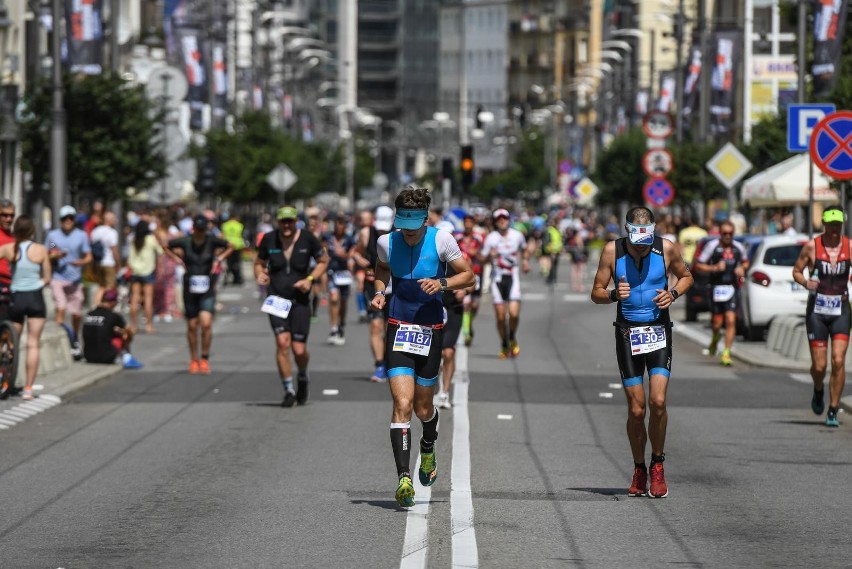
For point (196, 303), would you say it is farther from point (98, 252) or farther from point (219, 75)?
point (219, 75)

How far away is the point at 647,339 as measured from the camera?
12031 mm

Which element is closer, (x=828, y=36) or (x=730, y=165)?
(x=828, y=36)

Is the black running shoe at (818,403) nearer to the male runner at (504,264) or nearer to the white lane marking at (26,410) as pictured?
the white lane marking at (26,410)

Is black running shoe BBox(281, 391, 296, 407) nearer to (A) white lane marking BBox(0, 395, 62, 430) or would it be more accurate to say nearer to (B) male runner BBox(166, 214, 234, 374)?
(A) white lane marking BBox(0, 395, 62, 430)

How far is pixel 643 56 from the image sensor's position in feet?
429

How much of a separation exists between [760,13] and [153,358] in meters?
62.7

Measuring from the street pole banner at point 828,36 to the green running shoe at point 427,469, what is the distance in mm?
24256

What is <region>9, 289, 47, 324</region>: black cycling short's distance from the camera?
60.9 ft

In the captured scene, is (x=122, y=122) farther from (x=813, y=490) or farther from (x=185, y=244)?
(x=813, y=490)

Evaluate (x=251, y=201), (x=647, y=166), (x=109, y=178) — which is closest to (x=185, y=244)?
(x=109, y=178)

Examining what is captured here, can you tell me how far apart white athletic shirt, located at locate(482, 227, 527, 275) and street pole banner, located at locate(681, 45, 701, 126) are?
3102 centimetres

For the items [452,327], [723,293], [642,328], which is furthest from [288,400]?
[723,293]

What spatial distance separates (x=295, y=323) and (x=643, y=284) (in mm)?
6474

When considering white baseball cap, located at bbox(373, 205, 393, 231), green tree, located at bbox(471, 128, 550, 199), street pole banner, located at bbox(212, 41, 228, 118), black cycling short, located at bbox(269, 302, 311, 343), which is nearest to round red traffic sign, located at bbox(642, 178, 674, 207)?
street pole banner, located at bbox(212, 41, 228, 118)
